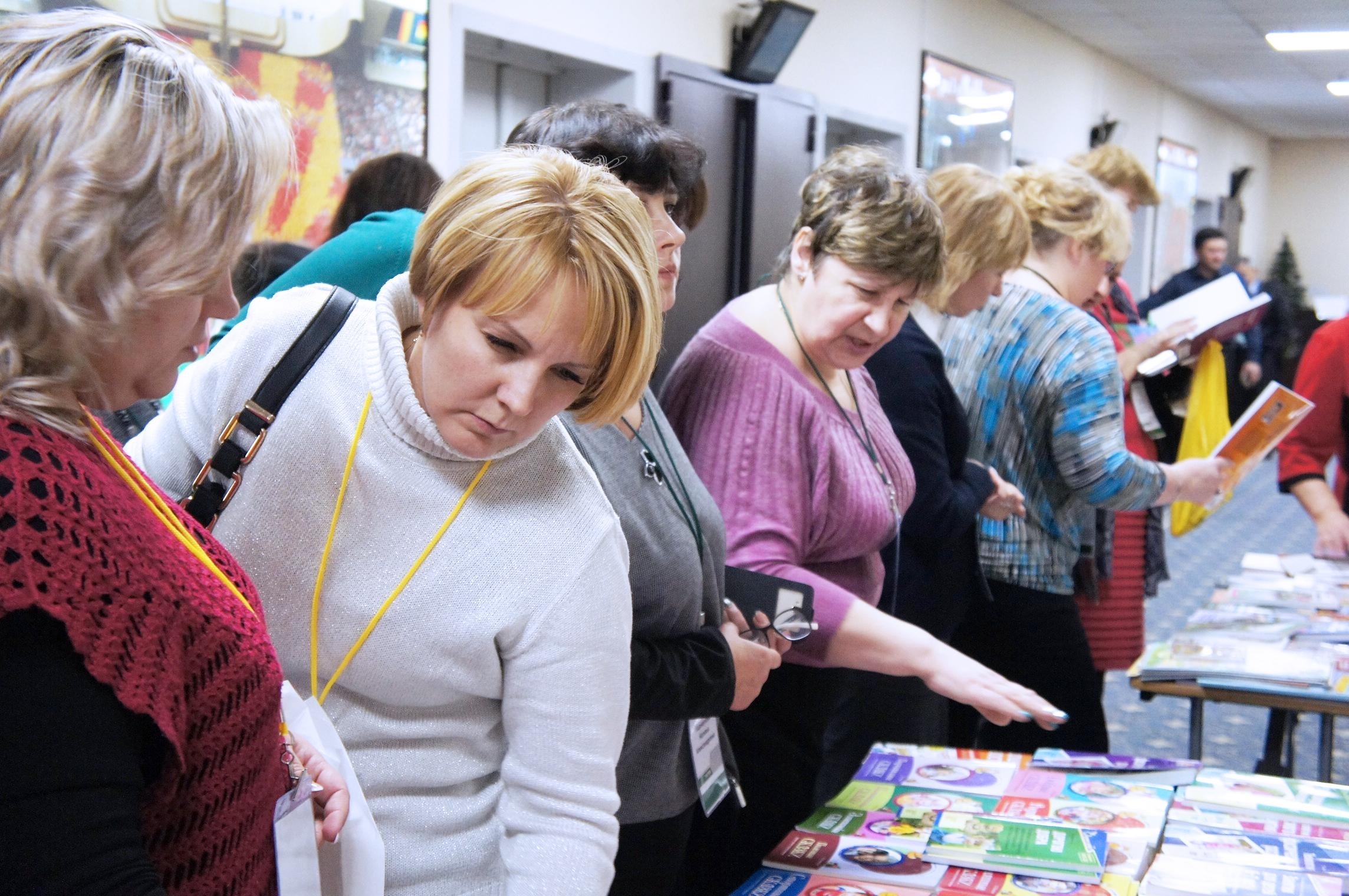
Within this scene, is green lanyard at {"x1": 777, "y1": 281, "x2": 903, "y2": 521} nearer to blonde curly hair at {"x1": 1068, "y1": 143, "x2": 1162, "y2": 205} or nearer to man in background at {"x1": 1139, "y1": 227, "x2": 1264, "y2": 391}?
blonde curly hair at {"x1": 1068, "y1": 143, "x2": 1162, "y2": 205}

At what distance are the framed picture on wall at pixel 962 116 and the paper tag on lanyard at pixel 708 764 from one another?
19.3 ft

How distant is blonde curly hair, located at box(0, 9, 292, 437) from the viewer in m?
0.64

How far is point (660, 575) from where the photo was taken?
131 cm

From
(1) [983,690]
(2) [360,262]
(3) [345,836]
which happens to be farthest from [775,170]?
(3) [345,836]

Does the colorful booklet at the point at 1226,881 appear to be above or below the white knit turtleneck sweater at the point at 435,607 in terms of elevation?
below

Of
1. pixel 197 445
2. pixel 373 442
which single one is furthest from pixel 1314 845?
pixel 197 445

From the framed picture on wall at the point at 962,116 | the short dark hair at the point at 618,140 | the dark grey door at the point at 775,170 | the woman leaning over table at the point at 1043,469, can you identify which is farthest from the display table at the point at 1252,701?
the framed picture on wall at the point at 962,116

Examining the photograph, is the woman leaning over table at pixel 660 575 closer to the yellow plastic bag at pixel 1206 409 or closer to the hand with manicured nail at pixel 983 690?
the hand with manicured nail at pixel 983 690

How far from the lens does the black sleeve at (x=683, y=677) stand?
128cm

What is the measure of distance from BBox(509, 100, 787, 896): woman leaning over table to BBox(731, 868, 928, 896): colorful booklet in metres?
0.11

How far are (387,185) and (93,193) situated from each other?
209 cm

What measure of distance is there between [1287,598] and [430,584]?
2457 mm

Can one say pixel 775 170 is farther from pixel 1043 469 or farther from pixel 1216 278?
pixel 1216 278

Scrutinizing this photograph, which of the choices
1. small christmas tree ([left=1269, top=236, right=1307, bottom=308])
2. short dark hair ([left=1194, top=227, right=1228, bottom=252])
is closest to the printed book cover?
short dark hair ([left=1194, top=227, right=1228, bottom=252])
